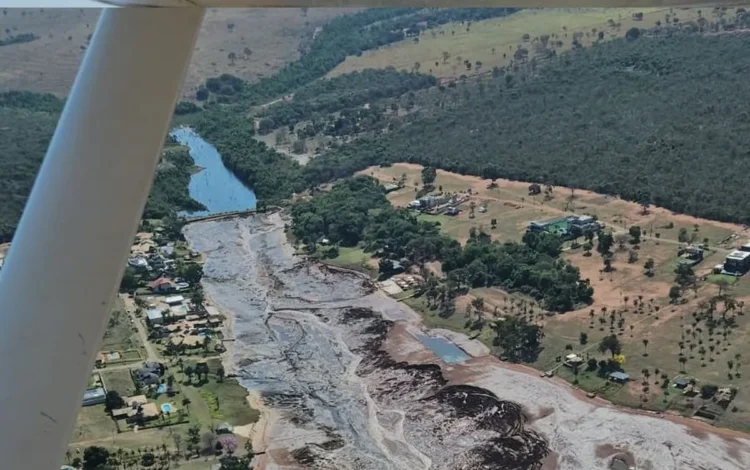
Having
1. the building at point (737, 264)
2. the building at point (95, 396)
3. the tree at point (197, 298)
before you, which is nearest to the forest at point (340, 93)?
the tree at point (197, 298)

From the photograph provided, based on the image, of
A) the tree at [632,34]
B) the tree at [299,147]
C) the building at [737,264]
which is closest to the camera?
the building at [737,264]

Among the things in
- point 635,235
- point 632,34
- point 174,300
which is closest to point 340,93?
point 632,34

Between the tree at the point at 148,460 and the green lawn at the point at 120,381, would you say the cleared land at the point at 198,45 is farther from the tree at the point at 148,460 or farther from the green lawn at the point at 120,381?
the tree at the point at 148,460

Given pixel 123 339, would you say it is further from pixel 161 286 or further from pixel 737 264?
pixel 737 264

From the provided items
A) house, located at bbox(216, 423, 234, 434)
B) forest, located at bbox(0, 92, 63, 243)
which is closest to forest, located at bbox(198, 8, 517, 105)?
forest, located at bbox(0, 92, 63, 243)

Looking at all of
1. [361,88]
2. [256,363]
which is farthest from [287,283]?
[361,88]

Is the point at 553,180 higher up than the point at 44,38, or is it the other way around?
the point at 44,38

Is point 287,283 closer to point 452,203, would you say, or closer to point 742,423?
point 452,203
